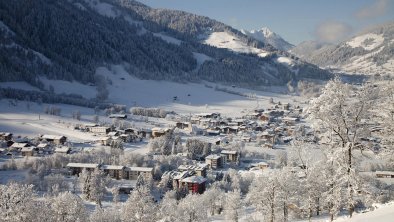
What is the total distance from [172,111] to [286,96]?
7754 cm

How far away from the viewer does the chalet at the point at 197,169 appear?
61016mm

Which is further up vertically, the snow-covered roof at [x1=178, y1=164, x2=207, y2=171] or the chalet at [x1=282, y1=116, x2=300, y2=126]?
the chalet at [x1=282, y1=116, x2=300, y2=126]

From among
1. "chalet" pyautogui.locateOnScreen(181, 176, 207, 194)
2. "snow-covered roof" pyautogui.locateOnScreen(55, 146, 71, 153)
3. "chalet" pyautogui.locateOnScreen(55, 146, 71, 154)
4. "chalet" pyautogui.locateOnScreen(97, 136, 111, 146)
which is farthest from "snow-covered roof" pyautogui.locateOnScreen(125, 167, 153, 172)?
"chalet" pyautogui.locateOnScreen(97, 136, 111, 146)

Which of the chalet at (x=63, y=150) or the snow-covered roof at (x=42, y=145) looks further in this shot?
the snow-covered roof at (x=42, y=145)

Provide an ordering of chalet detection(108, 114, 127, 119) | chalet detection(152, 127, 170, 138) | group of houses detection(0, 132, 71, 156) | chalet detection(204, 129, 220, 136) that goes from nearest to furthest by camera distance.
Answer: group of houses detection(0, 132, 71, 156), chalet detection(152, 127, 170, 138), chalet detection(204, 129, 220, 136), chalet detection(108, 114, 127, 119)

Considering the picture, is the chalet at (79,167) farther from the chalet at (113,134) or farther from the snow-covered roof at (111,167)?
the chalet at (113,134)

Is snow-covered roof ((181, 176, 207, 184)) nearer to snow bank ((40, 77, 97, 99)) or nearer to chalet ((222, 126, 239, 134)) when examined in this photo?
chalet ((222, 126, 239, 134))

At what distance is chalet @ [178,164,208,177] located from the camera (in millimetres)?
61016

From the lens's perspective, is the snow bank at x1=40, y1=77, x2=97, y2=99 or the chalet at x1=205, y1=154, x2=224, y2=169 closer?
the chalet at x1=205, y1=154, x2=224, y2=169

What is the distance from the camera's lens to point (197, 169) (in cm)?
6150

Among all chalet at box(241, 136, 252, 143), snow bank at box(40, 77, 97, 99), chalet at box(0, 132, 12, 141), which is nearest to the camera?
chalet at box(0, 132, 12, 141)

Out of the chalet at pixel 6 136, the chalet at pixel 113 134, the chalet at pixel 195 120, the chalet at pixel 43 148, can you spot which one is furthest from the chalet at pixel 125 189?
the chalet at pixel 195 120

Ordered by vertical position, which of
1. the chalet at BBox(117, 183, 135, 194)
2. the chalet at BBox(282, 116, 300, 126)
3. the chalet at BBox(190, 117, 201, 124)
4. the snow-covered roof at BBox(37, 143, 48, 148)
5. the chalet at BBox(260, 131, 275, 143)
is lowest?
the chalet at BBox(117, 183, 135, 194)

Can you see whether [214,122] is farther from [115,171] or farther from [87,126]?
[115,171]
